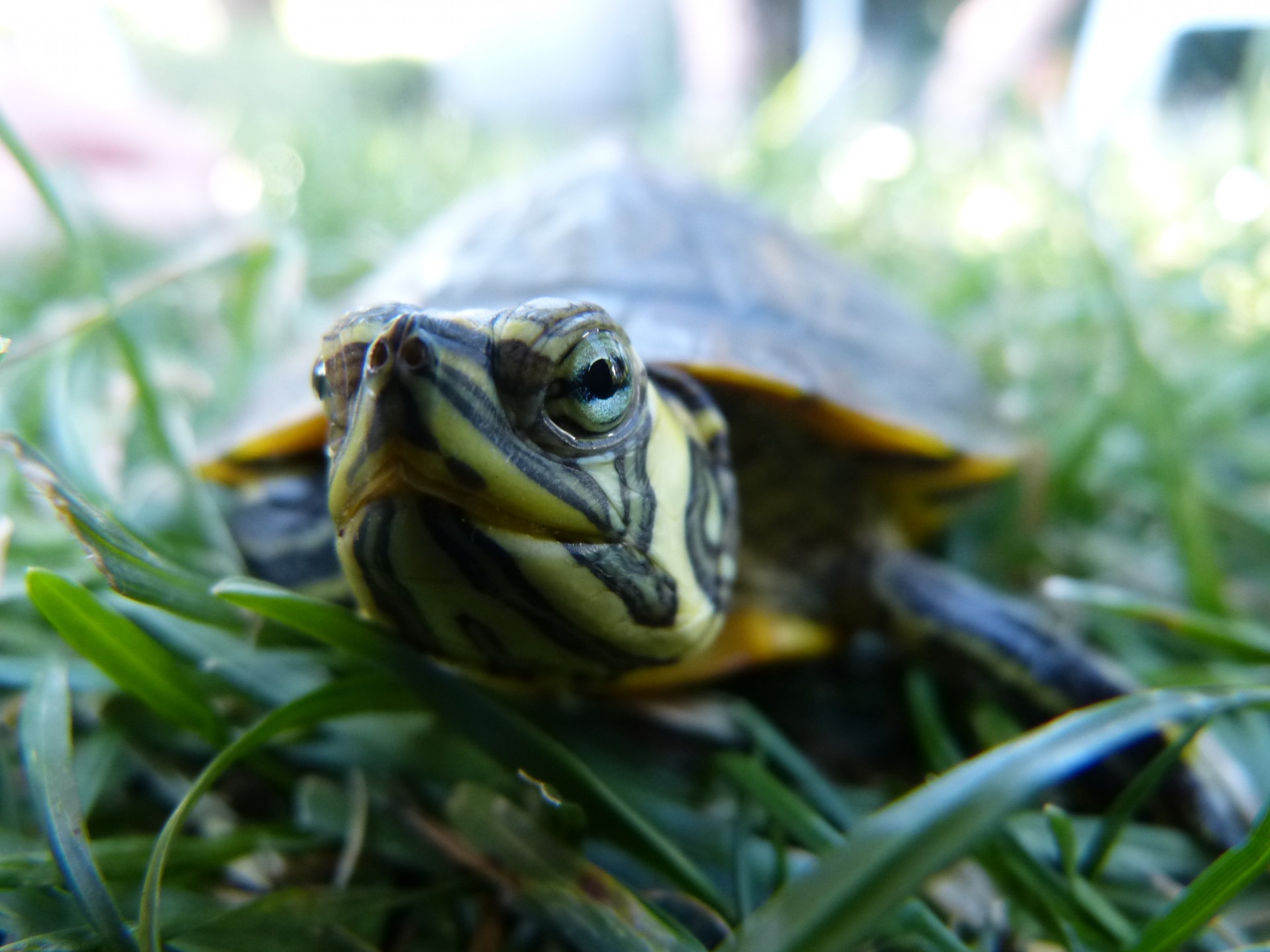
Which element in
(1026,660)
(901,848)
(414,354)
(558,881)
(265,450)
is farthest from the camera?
(265,450)

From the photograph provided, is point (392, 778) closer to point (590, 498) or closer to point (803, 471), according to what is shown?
point (590, 498)

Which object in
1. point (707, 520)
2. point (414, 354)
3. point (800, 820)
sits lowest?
point (800, 820)

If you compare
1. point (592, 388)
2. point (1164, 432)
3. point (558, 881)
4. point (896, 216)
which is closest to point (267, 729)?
point (558, 881)

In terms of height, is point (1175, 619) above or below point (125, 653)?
below

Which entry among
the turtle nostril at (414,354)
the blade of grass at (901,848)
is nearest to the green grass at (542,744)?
the blade of grass at (901,848)

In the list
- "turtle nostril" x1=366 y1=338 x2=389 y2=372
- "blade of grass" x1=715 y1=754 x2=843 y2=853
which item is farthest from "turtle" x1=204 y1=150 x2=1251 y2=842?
"blade of grass" x1=715 y1=754 x2=843 y2=853

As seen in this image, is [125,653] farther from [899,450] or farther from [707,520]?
[899,450]

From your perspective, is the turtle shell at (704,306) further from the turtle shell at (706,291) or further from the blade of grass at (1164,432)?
the blade of grass at (1164,432)
